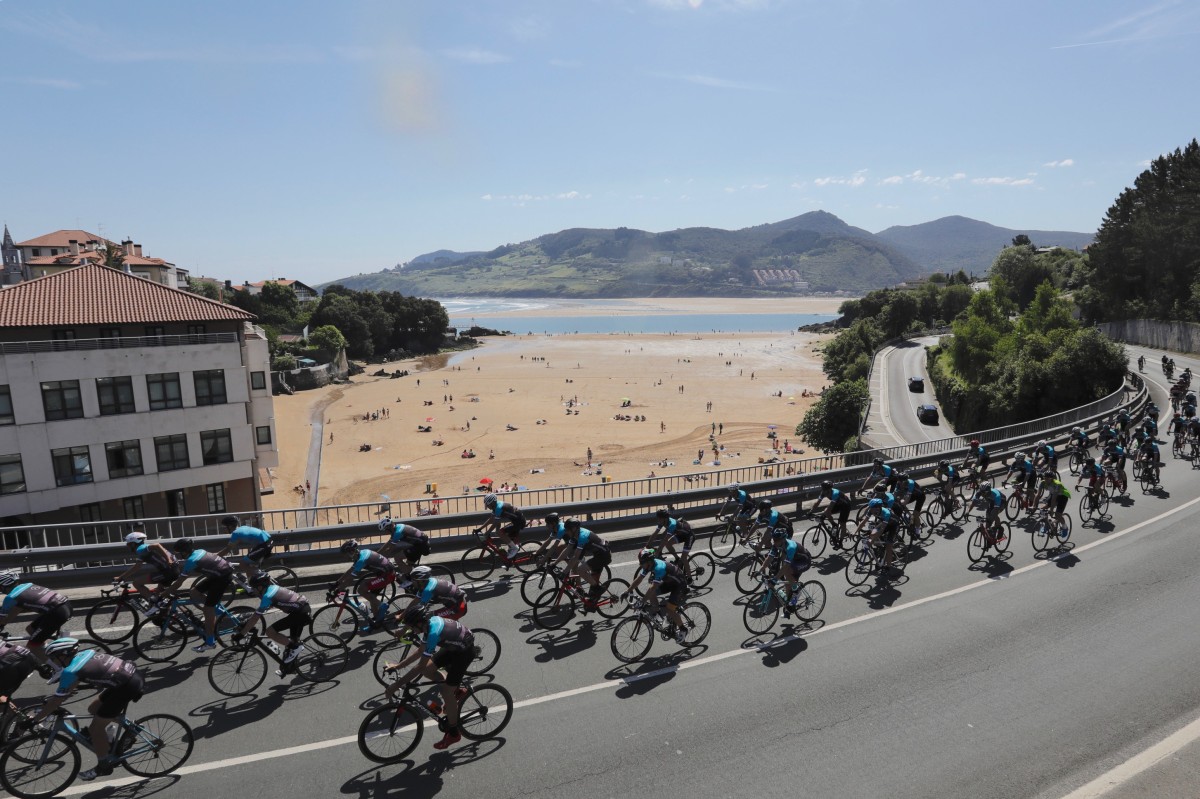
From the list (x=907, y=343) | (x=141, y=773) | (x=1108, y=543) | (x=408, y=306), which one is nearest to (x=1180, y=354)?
(x=907, y=343)

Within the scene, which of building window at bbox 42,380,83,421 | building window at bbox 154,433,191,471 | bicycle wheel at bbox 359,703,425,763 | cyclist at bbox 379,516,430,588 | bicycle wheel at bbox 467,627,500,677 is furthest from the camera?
building window at bbox 154,433,191,471

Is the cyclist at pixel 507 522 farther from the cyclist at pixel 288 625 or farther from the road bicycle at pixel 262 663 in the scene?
the cyclist at pixel 288 625

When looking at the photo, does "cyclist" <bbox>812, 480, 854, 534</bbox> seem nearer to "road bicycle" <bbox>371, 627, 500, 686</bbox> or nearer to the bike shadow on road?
"road bicycle" <bbox>371, 627, 500, 686</bbox>

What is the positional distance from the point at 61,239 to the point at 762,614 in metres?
104

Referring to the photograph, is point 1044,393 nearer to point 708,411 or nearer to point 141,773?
point 708,411

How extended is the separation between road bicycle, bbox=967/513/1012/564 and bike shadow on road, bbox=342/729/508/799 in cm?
1007

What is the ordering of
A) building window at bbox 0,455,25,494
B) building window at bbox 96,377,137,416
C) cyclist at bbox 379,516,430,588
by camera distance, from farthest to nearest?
building window at bbox 96,377,137,416 → building window at bbox 0,455,25,494 → cyclist at bbox 379,516,430,588

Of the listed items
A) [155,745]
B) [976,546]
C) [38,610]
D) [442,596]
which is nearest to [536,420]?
[976,546]

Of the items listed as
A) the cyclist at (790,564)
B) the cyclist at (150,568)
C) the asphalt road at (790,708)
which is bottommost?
the asphalt road at (790,708)

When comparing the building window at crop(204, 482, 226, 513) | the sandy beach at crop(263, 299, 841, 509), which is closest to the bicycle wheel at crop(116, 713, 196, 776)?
the building window at crop(204, 482, 226, 513)

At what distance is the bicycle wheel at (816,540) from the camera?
1323cm

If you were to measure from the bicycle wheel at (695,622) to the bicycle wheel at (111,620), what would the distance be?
7331mm


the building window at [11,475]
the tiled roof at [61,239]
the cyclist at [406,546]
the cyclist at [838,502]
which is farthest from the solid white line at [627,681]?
the tiled roof at [61,239]

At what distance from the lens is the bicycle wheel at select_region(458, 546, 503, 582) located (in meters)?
11.7
